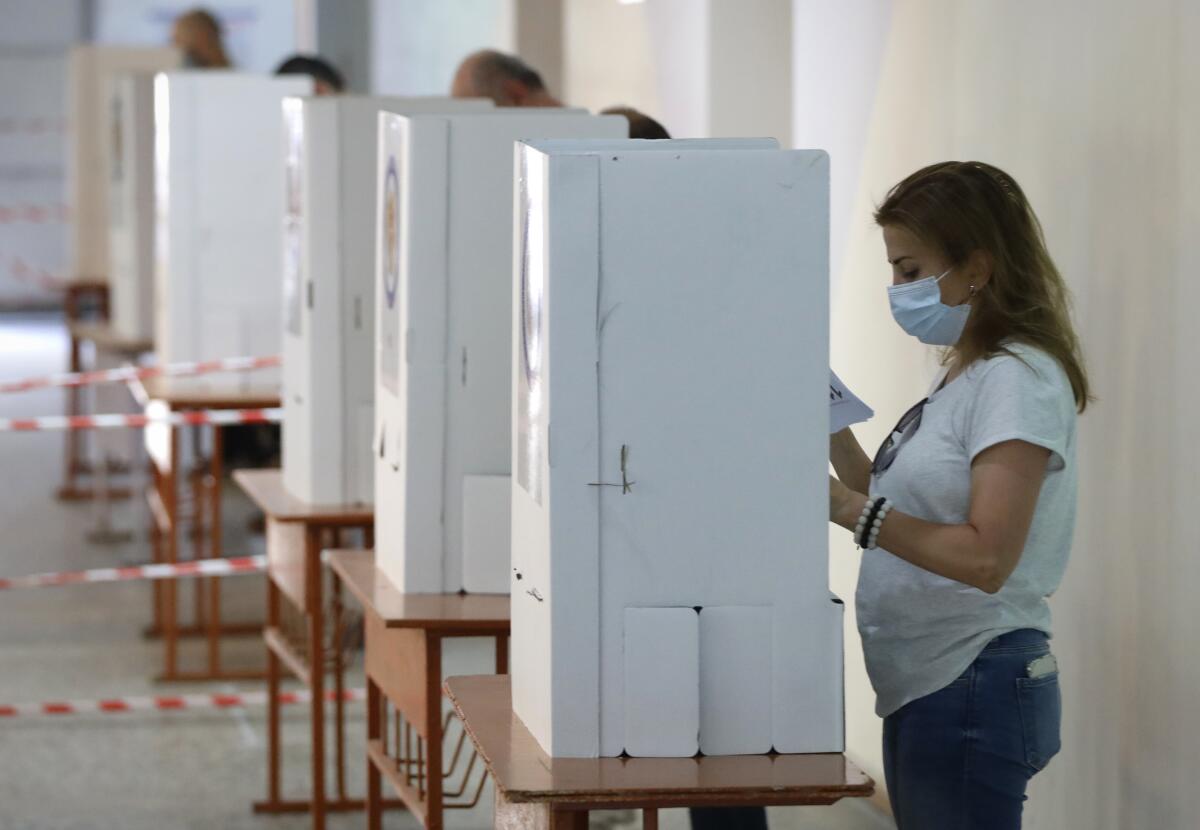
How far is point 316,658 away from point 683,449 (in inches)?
73.8

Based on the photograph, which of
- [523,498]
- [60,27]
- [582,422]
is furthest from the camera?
[60,27]

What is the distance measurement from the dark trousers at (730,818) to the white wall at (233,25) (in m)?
12.3

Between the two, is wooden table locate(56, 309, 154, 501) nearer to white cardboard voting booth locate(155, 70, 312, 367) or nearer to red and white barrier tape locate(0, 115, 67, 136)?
white cardboard voting booth locate(155, 70, 312, 367)

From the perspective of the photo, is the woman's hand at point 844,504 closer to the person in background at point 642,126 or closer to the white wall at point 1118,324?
the white wall at point 1118,324

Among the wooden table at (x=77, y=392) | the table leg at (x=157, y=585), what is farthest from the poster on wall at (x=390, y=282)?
the wooden table at (x=77, y=392)

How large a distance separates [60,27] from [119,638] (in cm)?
1034

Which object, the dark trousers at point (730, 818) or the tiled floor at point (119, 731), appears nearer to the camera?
the dark trousers at point (730, 818)

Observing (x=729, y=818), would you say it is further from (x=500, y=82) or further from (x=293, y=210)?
(x=500, y=82)

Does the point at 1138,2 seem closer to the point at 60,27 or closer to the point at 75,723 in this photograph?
the point at 75,723

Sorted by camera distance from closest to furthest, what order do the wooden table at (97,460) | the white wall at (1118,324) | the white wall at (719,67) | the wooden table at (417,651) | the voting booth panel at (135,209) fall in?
1. the white wall at (1118,324)
2. the wooden table at (417,651)
3. the white wall at (719,67)
4. the voting booth panel at (135,209)
5. the wooden table at (97,460)

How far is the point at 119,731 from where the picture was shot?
15.3 ft

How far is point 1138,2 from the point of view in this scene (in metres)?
2.50

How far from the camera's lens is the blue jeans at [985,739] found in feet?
6.59

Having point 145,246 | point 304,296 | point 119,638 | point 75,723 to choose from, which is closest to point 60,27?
point 145,246
